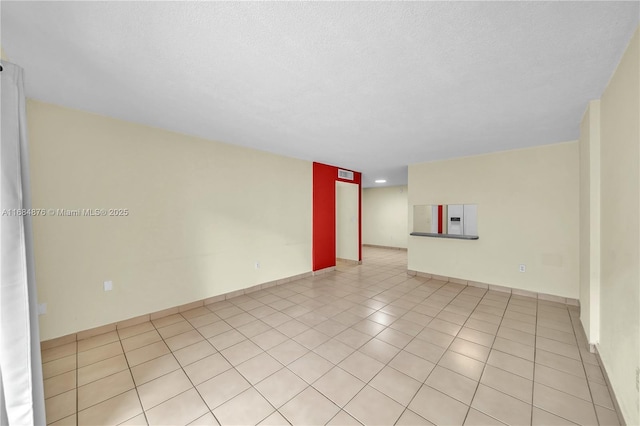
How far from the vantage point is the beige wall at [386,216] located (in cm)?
894

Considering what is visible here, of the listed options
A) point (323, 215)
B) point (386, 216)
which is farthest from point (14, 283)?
point (386, 216)

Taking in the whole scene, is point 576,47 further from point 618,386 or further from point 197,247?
point 197,247

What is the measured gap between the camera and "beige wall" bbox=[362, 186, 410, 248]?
29.3 ft

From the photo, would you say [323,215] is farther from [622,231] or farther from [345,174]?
[622,231]

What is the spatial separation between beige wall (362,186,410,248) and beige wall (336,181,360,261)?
9.62 ft

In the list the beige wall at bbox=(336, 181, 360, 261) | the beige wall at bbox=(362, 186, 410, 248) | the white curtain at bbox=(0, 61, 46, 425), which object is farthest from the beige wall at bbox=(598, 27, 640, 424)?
the beige wall at bbox=(362, 186, 410, 248)

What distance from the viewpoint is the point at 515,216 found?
167 inches

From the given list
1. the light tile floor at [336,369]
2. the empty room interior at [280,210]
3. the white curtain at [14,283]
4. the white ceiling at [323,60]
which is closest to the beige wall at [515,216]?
the empty room interior at [280,210]

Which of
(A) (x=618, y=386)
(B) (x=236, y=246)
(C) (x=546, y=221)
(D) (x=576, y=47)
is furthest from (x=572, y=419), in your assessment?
(B) (x=236, y=246)

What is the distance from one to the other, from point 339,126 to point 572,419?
11.0 feet

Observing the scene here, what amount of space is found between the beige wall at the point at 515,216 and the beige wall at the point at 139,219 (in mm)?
3651

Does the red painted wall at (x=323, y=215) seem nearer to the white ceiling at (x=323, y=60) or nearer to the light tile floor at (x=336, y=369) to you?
the light tile floor at (x=336, y=369)

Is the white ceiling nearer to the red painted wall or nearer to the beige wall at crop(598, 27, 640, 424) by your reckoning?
the beige wall at crop(598, 27, 640, 424)

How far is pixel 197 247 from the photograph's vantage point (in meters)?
3.63
